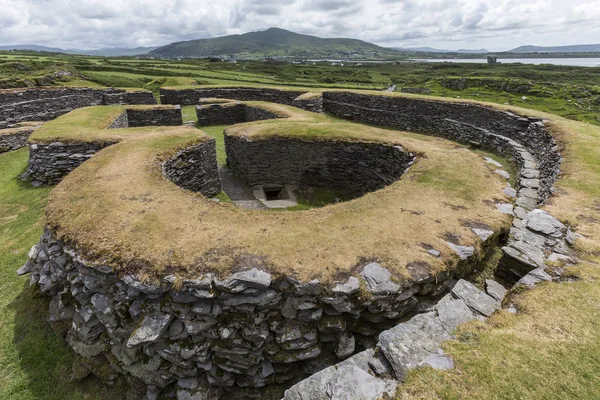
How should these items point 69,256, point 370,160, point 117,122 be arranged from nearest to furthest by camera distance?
point 69,256
point 370,160
point 117,122

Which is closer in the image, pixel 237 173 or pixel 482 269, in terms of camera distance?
pixel 482 269

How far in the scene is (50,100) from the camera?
91.1 feet

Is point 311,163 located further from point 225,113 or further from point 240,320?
point 225,113

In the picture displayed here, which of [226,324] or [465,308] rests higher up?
[465,308]

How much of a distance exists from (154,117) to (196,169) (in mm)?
15839

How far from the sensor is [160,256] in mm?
6566

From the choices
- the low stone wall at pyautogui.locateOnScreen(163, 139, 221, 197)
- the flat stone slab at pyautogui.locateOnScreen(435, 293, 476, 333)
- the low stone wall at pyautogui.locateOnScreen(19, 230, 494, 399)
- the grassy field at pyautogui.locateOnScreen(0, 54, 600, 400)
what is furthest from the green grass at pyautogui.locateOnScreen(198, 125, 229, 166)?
the flat stone slab at pyautogui.locateOnScreen(435, 293, 476, 333)

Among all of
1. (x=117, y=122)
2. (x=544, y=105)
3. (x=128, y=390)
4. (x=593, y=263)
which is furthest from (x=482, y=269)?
(x=544, y=105)

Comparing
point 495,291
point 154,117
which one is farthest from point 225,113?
point 495,291

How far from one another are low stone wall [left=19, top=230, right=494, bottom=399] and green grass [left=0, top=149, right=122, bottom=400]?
139 centimetres

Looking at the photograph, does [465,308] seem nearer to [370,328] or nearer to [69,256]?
[370,328]

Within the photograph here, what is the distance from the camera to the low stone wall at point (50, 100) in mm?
24922

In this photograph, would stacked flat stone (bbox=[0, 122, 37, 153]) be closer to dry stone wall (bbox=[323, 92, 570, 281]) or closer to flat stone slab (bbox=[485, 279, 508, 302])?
dry stone wall (bbox=[323, 92, 570, 281])

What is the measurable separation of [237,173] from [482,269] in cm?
1419
